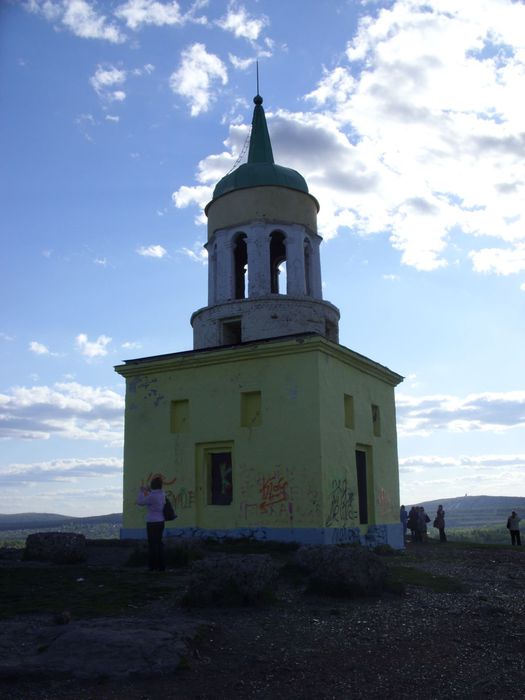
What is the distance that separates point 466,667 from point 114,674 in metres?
3.07

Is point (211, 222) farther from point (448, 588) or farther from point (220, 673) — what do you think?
point (220, 673)

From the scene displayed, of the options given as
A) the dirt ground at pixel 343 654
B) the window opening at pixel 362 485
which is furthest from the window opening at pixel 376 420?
the dirt ground at pixel 343 654

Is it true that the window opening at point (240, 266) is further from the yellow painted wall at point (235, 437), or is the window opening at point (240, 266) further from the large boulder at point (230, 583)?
the large boulder at point (230, 583)

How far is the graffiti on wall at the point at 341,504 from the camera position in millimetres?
15844

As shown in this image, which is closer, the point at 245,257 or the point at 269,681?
the point at 269,681

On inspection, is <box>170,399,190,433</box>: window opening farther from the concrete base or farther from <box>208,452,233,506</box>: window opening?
the concrete base

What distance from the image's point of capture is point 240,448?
16688 millimetres

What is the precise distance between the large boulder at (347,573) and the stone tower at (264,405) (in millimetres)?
6141

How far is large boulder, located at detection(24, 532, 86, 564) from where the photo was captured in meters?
12.3

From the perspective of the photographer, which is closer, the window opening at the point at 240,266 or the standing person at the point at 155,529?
the standing person at the point at 155,529

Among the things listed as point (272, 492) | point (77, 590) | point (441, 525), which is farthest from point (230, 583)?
point (441, 525)

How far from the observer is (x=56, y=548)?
12.6 meters

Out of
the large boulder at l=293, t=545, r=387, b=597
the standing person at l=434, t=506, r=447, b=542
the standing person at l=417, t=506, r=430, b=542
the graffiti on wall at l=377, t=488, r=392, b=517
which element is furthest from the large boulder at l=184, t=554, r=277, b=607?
the standing person at l=434, t=506, r=447, b=542

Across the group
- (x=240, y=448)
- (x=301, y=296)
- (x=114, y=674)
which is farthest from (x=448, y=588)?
(x=301, y=296)
